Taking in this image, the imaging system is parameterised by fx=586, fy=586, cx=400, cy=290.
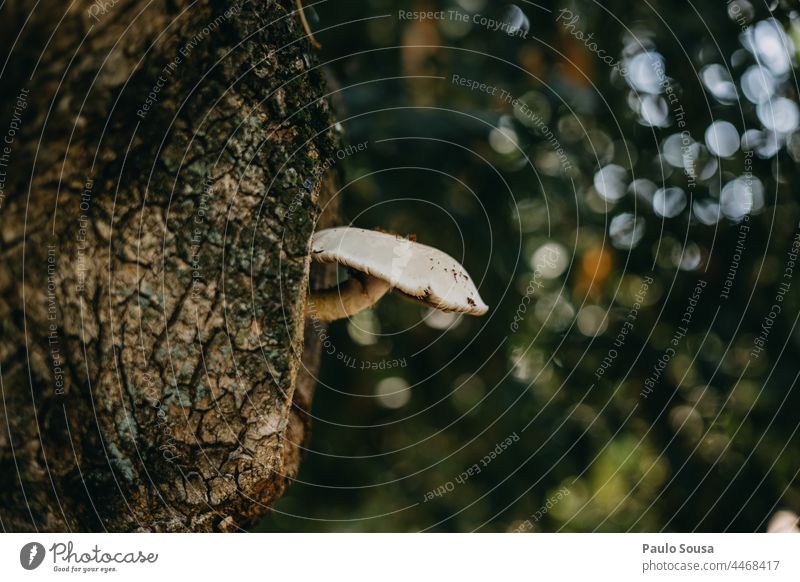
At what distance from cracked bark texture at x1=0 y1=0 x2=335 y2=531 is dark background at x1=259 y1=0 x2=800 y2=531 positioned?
27 cm

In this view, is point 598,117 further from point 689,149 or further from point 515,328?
point 515,328

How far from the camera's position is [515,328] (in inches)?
37.2

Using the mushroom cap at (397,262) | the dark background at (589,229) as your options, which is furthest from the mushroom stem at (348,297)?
the dark background at (589,229)

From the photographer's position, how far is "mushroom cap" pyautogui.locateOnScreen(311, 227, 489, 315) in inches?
16.4

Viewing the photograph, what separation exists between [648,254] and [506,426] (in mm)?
376

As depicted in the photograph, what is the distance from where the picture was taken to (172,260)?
423 mm

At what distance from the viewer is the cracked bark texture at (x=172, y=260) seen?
421 mm

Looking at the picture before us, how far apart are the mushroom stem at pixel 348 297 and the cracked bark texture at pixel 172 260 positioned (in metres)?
0.06

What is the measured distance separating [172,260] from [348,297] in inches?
5.4

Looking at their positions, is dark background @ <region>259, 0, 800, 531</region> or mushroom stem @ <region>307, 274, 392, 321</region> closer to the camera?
mushroom stem @ <region>307, 274, 392, 321</region>

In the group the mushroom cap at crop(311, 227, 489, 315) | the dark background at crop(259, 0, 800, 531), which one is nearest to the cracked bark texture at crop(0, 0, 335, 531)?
the mushroom cap at crop(311, 227, 489, 315)
